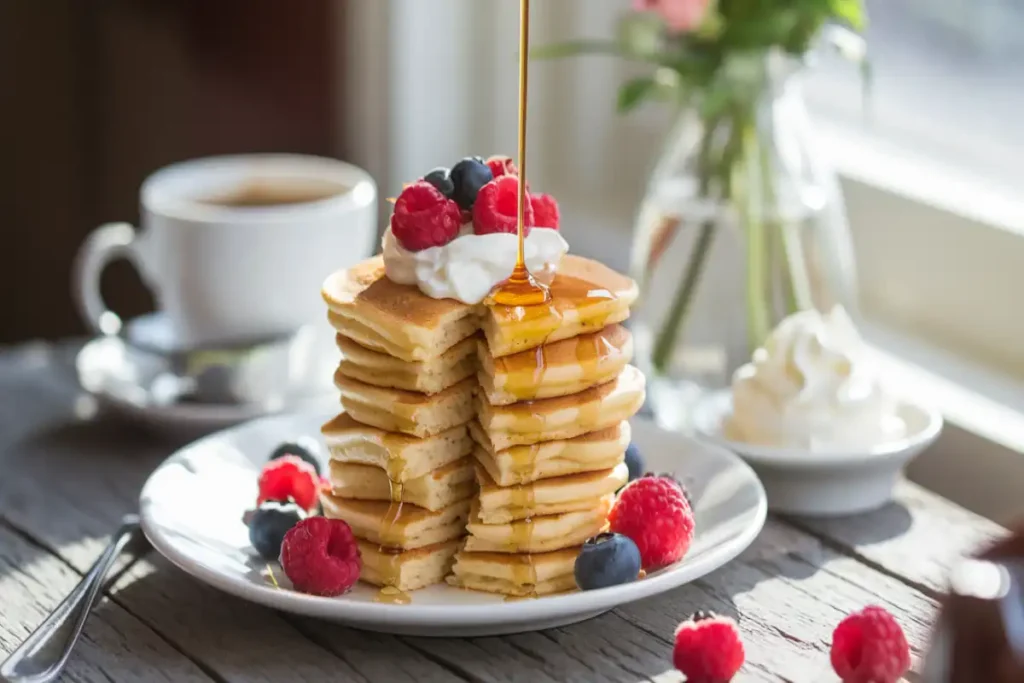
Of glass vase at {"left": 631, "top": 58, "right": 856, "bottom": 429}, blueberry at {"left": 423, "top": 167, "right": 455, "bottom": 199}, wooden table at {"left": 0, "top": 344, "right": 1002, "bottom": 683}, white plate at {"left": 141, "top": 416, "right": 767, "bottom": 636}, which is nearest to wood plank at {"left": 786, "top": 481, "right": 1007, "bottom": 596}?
wooden table at {"left": 0, "top": 344, "right": 1002, "bottom": 683}

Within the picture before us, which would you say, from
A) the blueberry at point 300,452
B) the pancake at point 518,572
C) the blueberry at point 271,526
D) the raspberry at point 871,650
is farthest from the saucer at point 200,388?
the raspberry at point 871,650

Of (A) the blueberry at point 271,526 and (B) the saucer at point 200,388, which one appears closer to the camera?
(A) the blueberry at point 271,526

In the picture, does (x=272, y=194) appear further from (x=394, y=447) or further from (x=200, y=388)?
(x=394, y=447)

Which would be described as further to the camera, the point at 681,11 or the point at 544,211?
the point at 681,11

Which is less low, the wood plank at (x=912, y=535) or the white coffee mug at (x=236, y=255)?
the white coffee mug at (x=236, y=255)

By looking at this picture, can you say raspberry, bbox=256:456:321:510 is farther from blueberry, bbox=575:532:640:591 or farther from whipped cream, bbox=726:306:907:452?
whipped cream, bbox=726:306:907:452

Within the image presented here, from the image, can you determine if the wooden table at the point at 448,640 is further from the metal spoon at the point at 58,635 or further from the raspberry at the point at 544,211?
the raspberry at the point at 544,211

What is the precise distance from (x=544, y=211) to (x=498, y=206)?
49mm

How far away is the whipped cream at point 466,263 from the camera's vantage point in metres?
1.02

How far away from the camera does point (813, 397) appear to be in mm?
1254

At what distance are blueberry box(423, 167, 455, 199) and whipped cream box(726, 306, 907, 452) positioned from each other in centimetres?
38

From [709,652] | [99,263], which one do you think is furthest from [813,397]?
[99,263]

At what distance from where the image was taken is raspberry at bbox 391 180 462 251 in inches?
Answer: 40.9

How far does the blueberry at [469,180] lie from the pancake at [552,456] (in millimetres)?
173
